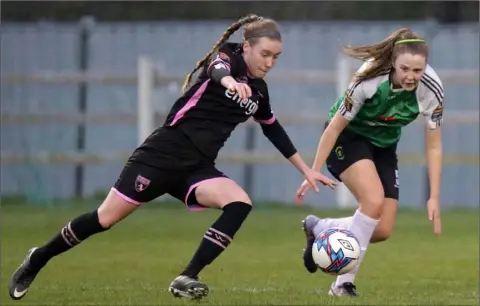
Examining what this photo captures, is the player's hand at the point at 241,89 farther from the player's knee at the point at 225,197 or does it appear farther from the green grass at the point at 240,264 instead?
the green grass at the point at 240,264

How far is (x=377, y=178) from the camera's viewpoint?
8.52 meters

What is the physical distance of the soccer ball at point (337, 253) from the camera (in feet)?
26.2

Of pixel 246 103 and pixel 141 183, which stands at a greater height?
pixel 246 103

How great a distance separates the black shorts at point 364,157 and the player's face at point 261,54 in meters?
1.12

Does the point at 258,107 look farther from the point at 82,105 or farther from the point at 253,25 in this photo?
the point at 82,105

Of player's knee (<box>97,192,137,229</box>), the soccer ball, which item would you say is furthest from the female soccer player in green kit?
player's knee (<box>97,192,137,229</box>)

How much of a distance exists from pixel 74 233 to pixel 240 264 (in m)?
2.81

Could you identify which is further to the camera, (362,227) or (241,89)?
(362,227)

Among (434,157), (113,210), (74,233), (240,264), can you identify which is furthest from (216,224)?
(240,264)

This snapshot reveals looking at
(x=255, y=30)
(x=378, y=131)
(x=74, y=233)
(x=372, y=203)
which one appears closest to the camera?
(x=255, y=30)

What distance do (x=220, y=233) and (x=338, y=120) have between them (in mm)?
1271

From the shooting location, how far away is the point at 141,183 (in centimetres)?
780

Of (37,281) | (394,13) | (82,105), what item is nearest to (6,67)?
(82,105)

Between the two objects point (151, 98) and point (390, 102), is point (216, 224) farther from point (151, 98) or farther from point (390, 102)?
point (151, 98)
